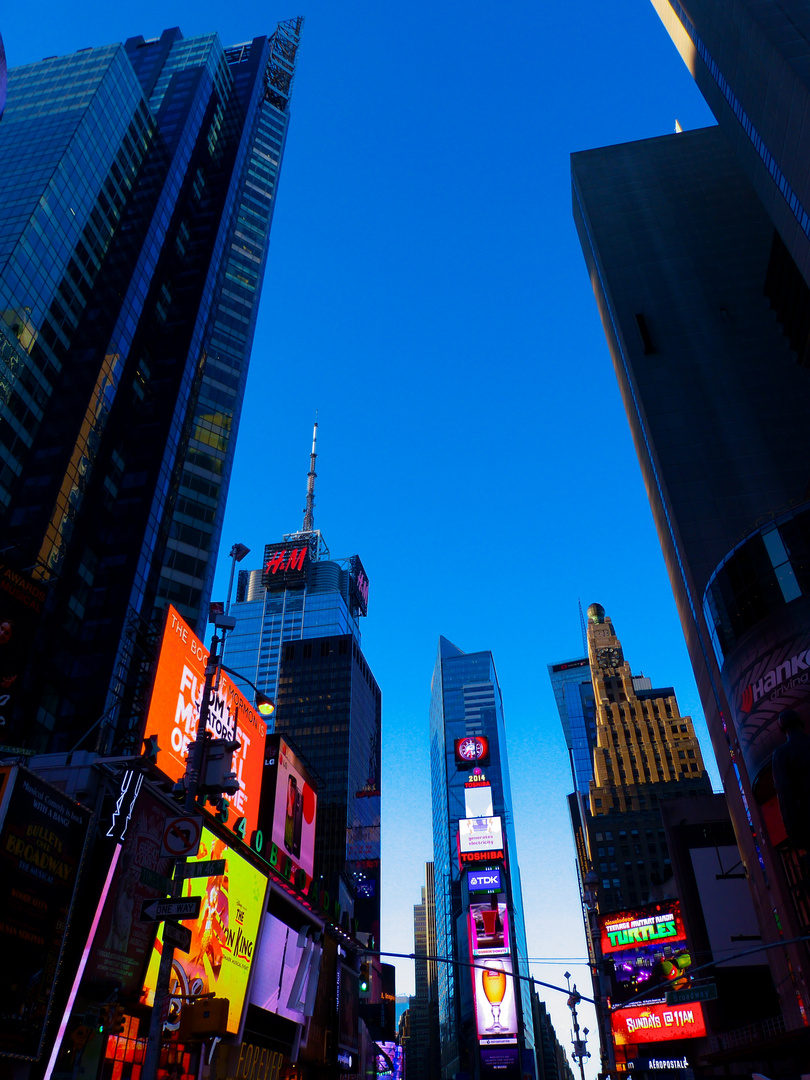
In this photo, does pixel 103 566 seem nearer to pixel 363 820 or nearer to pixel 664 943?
pixel 664 943

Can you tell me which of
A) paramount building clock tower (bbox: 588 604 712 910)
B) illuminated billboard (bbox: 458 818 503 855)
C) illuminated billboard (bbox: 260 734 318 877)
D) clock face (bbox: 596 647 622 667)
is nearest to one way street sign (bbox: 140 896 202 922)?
illuminated billboard (bbox: 260 734 318 877)

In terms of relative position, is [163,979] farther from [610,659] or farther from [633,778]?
[610,659]

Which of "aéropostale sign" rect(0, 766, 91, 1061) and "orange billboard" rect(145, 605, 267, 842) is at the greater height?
"orange billboard" rect(145, 605, 267, 842)

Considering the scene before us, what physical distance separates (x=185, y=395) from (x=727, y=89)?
7521 centimetres

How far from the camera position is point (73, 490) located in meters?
85.9

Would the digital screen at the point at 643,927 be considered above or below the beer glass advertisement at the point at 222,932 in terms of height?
above

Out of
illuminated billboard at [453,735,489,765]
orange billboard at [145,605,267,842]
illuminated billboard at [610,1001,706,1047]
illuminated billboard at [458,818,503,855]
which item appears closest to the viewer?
orange billboard at [145,605,267,842]

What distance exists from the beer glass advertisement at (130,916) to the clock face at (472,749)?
95.4m

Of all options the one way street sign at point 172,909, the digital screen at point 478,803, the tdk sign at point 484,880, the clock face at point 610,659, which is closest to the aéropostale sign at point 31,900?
the one way street sign at point 172,909

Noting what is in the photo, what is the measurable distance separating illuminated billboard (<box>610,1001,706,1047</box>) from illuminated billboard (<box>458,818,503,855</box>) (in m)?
27.2

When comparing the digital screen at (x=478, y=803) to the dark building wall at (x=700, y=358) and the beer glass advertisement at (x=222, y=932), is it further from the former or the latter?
the beer glass advertisement at (x=222, y=932)

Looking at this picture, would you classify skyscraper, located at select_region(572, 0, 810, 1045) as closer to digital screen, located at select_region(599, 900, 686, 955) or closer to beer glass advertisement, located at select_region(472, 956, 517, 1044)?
digital screen, located at select_region(599, 900, 686, 955)

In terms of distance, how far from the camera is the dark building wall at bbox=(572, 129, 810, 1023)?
63.7 meters

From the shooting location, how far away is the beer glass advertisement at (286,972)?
30.1m
